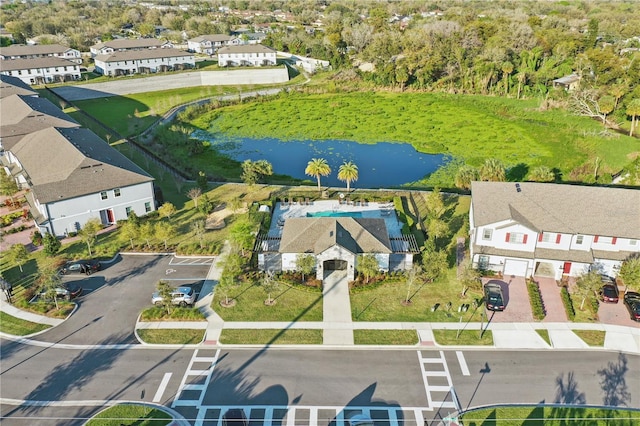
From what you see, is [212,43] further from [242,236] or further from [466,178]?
[242,236]

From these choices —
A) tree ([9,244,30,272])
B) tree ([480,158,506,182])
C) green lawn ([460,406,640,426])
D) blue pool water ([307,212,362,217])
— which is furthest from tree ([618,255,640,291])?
tree ([9,244,30,272])

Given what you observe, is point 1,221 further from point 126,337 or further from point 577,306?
point 577,306

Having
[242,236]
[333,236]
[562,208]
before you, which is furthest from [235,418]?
[562,208]

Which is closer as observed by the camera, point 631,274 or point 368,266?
point 631,274

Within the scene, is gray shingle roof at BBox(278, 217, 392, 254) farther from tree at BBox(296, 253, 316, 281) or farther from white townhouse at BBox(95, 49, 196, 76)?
white townhouse at BBox(95, 49, 196, 76)

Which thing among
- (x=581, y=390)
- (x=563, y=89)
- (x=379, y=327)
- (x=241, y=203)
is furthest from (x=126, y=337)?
(x=563, y=89)

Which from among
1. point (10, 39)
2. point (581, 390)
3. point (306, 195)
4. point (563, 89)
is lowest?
point (581, 390)
